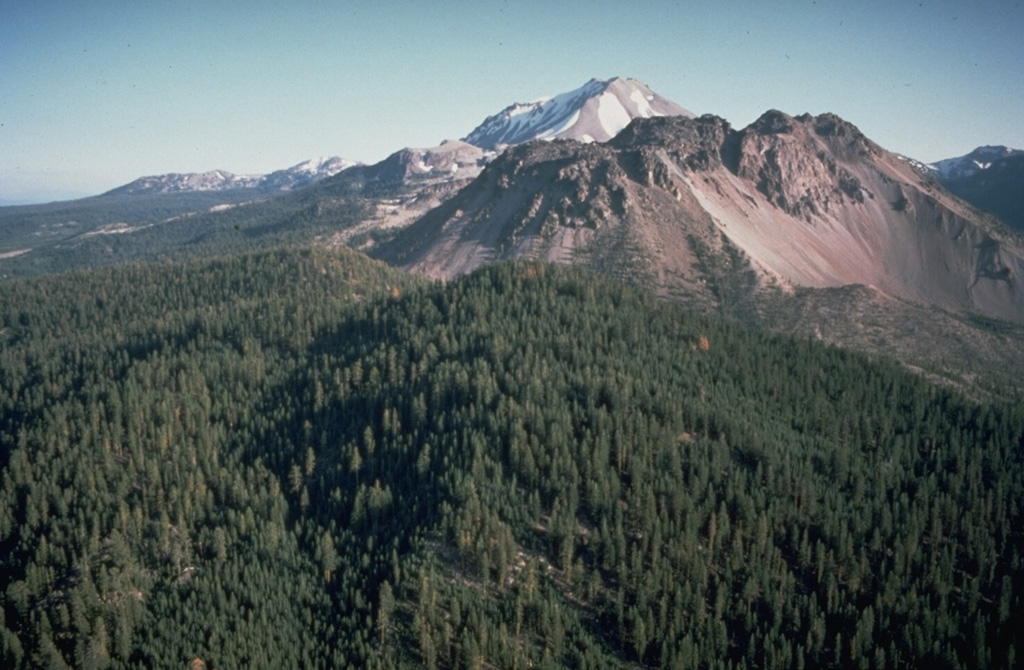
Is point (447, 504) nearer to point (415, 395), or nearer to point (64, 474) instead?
point (415, 395)

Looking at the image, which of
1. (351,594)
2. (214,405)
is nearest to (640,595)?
(351,594)

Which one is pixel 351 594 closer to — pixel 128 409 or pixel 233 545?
pixel 233 545

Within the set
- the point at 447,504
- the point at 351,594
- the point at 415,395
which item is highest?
the point at 415,395

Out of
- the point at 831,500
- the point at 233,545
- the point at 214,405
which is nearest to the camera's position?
the point at 233,545

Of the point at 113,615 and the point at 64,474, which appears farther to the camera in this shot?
the point at 64,474

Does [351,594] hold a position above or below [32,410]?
below

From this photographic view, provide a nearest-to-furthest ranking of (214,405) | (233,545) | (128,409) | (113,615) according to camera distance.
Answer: (113,615), (233,545), (128,409), (214,405)

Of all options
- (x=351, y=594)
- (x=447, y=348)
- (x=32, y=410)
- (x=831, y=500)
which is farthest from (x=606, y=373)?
(x=32, y=410)
